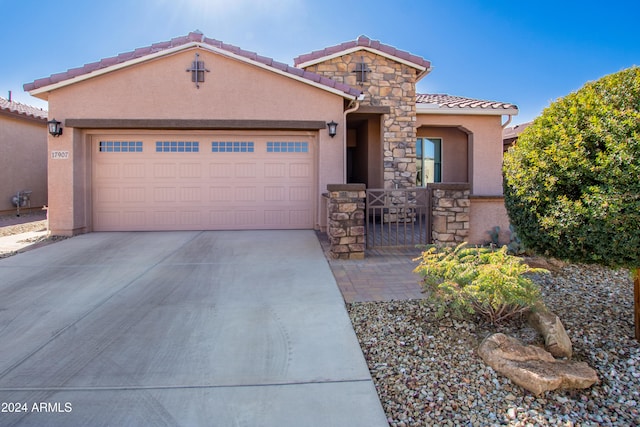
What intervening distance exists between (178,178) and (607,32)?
12.4 meters

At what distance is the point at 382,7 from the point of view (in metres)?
9.54

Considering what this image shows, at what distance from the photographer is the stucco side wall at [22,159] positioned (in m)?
13.2

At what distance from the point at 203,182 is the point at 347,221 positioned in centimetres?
448

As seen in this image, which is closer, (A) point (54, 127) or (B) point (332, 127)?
(A) point (54, 127)

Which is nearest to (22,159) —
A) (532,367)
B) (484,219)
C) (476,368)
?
(484,219)

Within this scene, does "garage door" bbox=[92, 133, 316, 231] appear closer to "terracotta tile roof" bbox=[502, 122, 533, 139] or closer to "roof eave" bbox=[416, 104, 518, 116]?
"roof eave" bbox=[416, 104, 518, 116]

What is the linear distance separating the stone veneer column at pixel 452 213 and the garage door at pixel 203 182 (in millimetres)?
3541

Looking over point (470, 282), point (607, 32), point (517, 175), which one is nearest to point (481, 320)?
point (470, 282)

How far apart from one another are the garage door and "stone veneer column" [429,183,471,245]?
139 inches

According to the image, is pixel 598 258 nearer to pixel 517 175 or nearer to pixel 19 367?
pixel 517 175

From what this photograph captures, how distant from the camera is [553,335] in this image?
329 cm

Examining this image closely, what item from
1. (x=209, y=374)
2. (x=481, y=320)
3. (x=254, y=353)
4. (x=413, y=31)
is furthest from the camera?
(x=413, y=31)

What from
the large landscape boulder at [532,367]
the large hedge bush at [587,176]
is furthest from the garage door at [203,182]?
the large landscape boulder at [532,367]

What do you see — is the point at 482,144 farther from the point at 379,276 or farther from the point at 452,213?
the point at 379,276
